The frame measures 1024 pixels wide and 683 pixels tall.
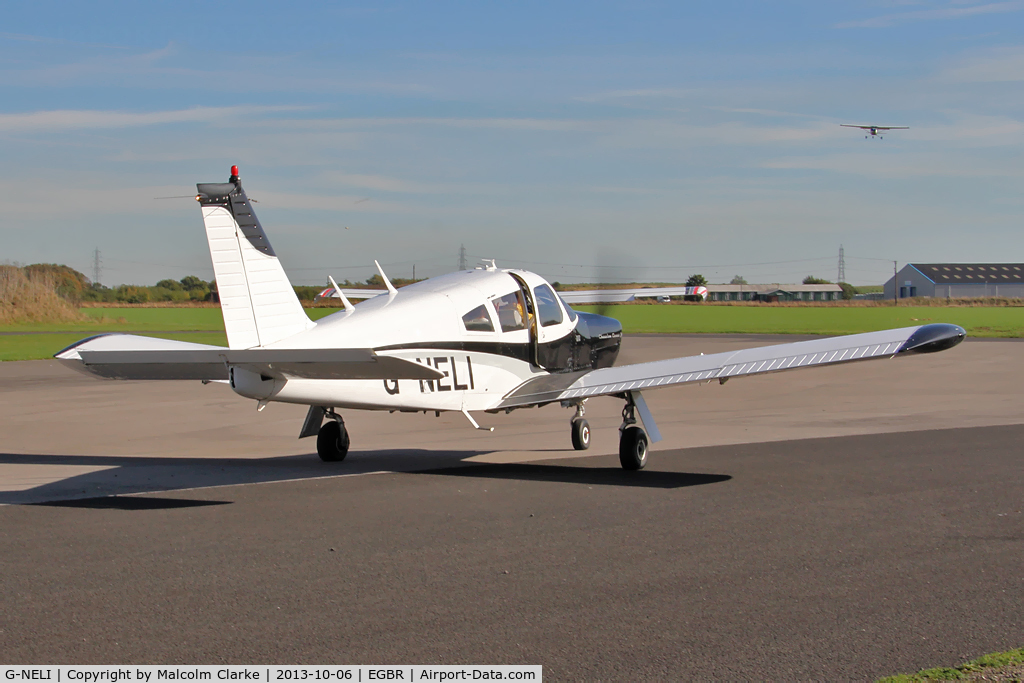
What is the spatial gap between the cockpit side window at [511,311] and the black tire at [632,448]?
75.9 inches

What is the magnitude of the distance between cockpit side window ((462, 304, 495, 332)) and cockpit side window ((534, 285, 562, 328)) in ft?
3.96

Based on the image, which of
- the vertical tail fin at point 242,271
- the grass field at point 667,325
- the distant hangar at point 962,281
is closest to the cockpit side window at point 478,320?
the vertical tail fin at point 242,271

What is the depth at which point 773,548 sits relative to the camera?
23.6 feet

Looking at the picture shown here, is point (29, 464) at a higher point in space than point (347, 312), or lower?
lower

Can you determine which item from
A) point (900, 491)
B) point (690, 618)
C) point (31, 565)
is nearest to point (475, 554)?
point (690, 618)

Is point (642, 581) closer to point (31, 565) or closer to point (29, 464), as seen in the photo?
point (31, 565)

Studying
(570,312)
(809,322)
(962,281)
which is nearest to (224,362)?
(570,312)

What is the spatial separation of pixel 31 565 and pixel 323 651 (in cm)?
299

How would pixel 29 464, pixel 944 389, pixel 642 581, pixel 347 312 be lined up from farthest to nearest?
pixel 944 389 < pixel 29 464 < pixel 347 312 < pixel 642 581

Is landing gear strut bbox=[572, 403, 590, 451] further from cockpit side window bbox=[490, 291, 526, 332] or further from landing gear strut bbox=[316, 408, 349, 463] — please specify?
landing gear strut bbox=[316, 408, 349, 463]

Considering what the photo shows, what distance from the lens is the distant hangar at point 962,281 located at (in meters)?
128

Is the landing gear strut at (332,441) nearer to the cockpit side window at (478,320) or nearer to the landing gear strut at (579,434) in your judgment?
the cockpit side window at (478,320)

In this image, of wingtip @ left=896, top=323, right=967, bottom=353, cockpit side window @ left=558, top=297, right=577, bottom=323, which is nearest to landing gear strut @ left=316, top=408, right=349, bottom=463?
cockpit side window @ left=558, top=297, right=577, bottom=323

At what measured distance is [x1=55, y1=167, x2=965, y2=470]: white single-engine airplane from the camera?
8789mm
